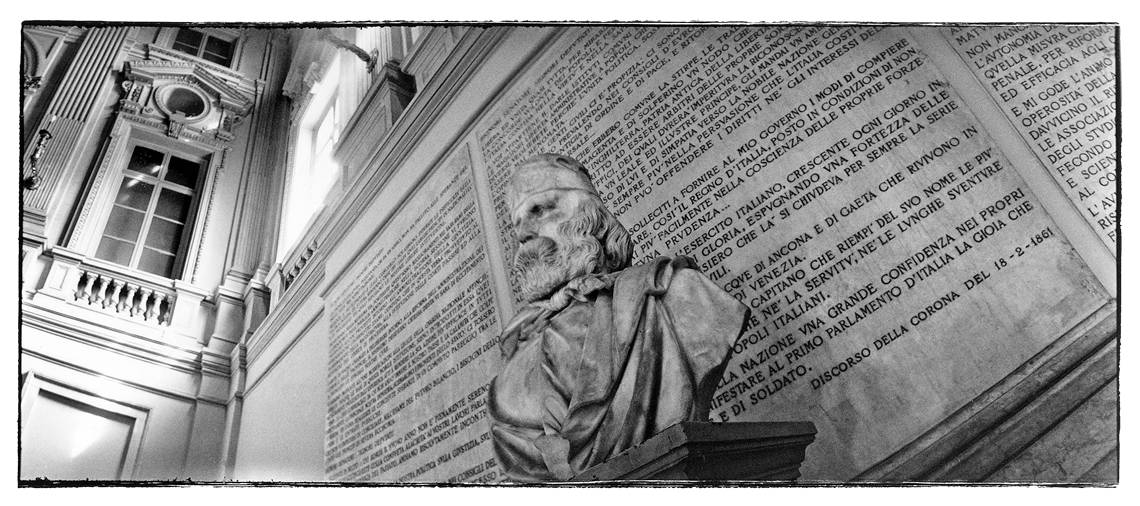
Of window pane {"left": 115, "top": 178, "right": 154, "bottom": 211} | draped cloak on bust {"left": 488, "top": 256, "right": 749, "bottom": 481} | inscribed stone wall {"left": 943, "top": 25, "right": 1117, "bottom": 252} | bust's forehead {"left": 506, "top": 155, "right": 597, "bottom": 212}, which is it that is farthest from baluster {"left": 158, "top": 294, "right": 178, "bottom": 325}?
inscribed stone wall {"left": 943, "top": 25, "right": 1117, "bottom": 252}

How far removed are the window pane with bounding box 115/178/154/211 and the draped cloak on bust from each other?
3.19 metres

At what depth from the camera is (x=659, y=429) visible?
1.80m

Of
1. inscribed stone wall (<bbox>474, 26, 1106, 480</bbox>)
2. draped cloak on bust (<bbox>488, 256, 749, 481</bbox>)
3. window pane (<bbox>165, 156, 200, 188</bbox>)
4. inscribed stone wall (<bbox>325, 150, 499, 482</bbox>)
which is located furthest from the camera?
window pane (<bbox>165, 156, 200, 188</bbox>)

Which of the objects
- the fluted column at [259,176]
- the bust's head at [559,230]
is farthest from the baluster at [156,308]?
the bust's head at [559,230]

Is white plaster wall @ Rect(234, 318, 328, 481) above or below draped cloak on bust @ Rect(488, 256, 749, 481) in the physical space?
above

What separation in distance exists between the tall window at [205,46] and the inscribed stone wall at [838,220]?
6.44 ft

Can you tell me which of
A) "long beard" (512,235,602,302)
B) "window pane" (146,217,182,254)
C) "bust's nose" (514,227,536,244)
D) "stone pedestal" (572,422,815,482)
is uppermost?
"window pane" (146,217,182,254)

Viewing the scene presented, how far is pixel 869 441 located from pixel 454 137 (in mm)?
2396

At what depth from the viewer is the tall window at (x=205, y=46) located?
3622 millimetres

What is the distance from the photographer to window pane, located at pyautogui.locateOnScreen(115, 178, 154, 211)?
434 centimetres

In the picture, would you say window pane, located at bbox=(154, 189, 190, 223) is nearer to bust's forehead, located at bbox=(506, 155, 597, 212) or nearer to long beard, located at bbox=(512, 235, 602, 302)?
bust's forehead, located at bbox=(506, 155, 597, 212)

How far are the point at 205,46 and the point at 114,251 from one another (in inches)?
45.8

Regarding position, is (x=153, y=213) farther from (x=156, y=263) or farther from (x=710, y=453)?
(x=710, y=453)
